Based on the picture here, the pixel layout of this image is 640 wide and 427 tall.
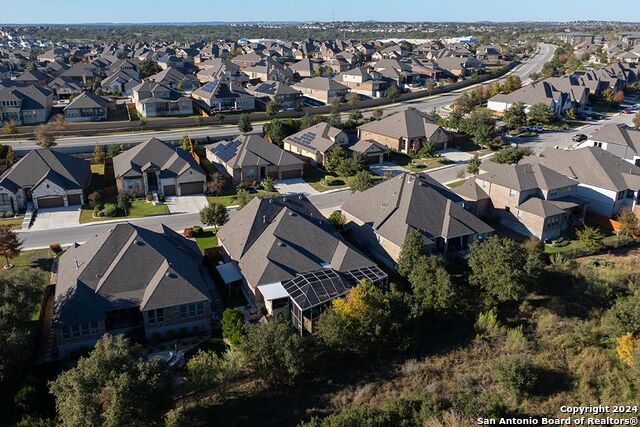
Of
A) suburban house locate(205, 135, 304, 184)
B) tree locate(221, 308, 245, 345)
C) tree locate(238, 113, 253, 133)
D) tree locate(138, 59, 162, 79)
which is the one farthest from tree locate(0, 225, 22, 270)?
tree locate(138, 59, 162, 79)

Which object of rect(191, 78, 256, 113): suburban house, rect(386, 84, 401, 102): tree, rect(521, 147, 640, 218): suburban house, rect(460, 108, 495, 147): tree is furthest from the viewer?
rect(386, 84, 401, 102): tree

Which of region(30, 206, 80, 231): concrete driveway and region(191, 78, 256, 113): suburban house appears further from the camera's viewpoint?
region(191, 78, 256, 113): suburban house

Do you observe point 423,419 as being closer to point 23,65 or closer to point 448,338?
point 448,338

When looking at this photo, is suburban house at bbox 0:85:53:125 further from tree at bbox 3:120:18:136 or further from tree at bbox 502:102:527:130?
tree at bbox 502:102:527:130

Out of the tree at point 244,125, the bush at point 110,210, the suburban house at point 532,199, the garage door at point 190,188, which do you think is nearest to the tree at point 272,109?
the tree at point 244,125

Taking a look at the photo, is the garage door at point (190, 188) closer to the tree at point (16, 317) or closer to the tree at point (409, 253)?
the tree at point (16, 317)

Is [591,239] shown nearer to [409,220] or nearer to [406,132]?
[409,220]

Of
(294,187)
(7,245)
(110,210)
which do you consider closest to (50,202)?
(110,210)
